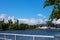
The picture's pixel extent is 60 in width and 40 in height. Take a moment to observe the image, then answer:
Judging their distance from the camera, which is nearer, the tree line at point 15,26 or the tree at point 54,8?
the tree at point 54,8

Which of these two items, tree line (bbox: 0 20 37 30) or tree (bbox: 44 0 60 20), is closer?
tree (bbox: 44 0 60 20)

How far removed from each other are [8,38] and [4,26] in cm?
7236

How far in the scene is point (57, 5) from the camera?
14.1 metres

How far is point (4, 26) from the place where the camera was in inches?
3356

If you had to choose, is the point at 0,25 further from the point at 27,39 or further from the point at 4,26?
the point at 27,39

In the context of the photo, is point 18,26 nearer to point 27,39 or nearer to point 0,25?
point 0,25

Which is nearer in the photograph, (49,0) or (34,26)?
(49,0)

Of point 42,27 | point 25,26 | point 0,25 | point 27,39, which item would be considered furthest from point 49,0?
point 42,27

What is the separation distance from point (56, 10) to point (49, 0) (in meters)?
0.83

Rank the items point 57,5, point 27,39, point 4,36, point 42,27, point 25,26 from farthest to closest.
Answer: point 42,27, point 25,26, point 57,5, point 4,36, point 27,39

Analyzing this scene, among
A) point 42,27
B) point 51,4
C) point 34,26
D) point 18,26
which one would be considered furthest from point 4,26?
point 51,4

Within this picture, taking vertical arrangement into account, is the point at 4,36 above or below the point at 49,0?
below

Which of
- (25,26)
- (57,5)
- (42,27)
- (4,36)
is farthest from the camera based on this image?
(42,27)

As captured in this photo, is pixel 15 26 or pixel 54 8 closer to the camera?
pixel 54 8
